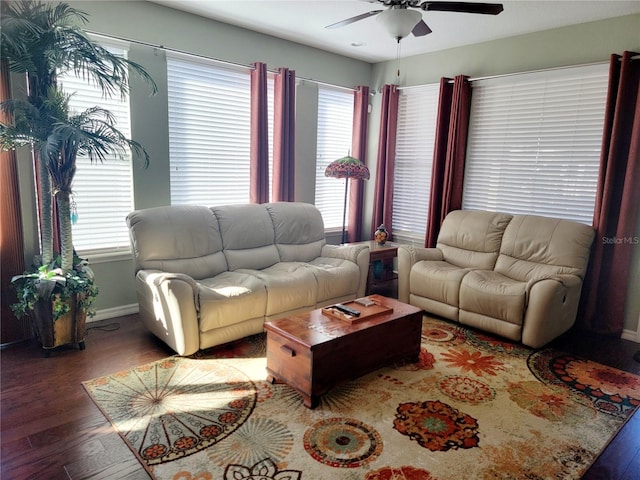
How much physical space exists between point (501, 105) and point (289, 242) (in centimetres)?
269

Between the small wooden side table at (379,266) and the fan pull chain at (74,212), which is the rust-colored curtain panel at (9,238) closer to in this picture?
the fan pull chain at (74,212)

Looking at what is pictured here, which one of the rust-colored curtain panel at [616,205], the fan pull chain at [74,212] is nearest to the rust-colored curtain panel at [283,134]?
the fan pull chain at [74,212]

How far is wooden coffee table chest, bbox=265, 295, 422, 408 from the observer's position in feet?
7.98

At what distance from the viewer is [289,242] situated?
14.1 feet

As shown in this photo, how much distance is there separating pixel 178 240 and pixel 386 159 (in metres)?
2.98

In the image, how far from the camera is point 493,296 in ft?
11.4

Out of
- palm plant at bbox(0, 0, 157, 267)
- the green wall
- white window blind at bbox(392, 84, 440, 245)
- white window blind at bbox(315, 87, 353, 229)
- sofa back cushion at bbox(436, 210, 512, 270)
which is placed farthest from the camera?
white window blind at bbox(315, 87, 353, 229)

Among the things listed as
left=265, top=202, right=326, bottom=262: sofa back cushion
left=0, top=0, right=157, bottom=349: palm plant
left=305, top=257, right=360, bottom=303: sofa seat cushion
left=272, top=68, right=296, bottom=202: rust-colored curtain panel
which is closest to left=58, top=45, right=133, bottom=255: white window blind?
→ left=0, top=0, right=157, bottom=349: palm plant

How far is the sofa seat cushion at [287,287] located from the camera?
341 cm

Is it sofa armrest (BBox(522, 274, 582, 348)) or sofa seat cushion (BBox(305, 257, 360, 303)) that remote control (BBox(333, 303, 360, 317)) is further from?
sofa armrest (BBox(522, 274, 582, 348))

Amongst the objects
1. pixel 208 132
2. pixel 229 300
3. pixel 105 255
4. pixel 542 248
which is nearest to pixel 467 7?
pixel 542 248

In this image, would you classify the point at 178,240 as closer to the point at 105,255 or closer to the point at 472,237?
the point at 105,255

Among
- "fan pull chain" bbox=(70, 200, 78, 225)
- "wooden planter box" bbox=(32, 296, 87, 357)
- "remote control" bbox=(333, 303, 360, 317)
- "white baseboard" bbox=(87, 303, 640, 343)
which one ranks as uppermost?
Answer: "fan pull chain" bbox=(70, 200, 78, 225)

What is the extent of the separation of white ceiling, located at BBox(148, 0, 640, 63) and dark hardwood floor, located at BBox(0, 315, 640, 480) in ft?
9.30
